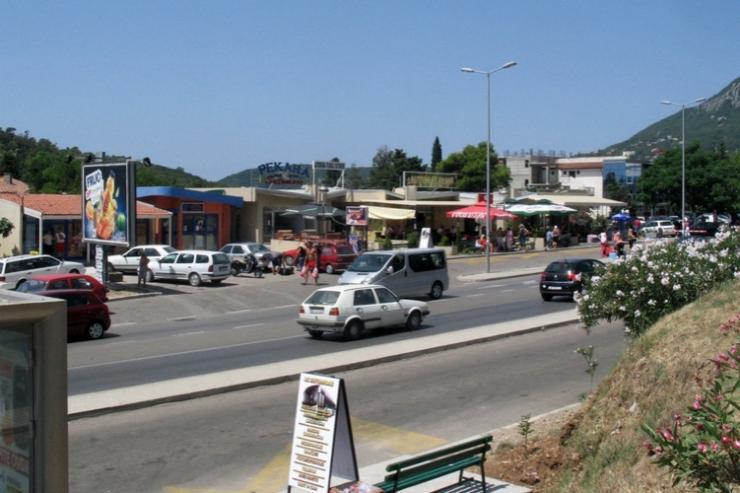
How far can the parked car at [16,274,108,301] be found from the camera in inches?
1003

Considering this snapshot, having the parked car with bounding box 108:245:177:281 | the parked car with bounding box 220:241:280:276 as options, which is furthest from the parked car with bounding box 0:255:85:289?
the parked car with bounding box 220:241:280:276

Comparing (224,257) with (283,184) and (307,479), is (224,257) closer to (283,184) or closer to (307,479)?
(283,184)

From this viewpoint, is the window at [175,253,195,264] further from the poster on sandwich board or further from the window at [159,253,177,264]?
the poster on sandwich board

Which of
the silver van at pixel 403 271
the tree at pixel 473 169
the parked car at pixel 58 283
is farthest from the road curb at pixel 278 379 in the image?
the tree at pixel 473 169

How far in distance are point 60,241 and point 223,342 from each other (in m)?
24.0

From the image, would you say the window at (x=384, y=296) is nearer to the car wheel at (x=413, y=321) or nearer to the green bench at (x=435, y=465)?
the car wheel at (x=413, y=321)

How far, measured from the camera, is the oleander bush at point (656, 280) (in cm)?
1388

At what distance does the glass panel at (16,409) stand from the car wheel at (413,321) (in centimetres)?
1943

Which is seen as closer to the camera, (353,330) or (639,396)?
(639,396)

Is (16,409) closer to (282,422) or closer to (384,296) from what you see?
(282,422)

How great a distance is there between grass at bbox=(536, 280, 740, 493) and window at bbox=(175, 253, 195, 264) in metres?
29.9

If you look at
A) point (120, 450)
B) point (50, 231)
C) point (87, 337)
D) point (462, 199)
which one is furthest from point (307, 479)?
point (462, 199)

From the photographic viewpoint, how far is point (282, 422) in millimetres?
13883

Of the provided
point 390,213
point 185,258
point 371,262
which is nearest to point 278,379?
point 371,262
